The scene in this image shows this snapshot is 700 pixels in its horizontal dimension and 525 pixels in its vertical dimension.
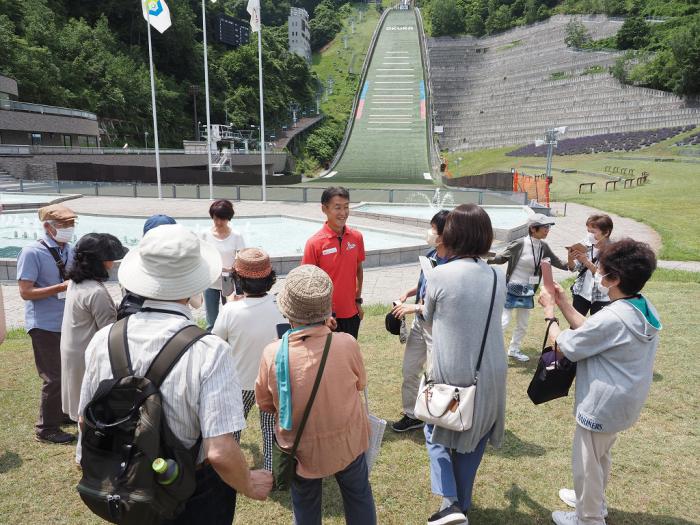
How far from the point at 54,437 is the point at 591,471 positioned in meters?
4.06

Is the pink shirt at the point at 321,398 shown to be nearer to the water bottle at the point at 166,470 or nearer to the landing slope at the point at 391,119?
the water bottle at the point at 166,470

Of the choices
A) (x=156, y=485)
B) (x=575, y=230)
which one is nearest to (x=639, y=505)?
(x=156, y=485)

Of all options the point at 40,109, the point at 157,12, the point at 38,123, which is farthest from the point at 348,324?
the point at 40,109

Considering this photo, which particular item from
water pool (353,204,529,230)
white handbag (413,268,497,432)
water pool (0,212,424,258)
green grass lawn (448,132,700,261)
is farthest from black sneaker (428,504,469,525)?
water pool (353,204,529,230)

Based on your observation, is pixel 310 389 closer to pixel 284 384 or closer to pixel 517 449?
pixel 284 384

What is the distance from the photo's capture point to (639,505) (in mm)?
3318

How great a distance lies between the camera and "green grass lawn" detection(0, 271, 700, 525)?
3254 millimetres

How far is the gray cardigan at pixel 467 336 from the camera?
277cm

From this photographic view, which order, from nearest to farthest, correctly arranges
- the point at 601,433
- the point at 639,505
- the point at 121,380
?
the point at 121,380
the point at 601,433
the point at 639,505

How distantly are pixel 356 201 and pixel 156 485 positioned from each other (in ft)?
65.0

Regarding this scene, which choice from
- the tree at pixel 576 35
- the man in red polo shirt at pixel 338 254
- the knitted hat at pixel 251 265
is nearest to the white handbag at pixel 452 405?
the knitted hat at pixel 251 265

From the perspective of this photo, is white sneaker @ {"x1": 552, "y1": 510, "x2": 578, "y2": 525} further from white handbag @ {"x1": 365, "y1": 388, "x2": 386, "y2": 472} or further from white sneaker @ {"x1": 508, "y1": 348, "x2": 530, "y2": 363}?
white sneaker @ {"x1": 508, "y1": 348, "x2": 530, "y2": 363}

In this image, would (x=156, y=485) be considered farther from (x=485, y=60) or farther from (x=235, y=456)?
(x=485, y=60)

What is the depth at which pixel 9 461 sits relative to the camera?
377 cm
